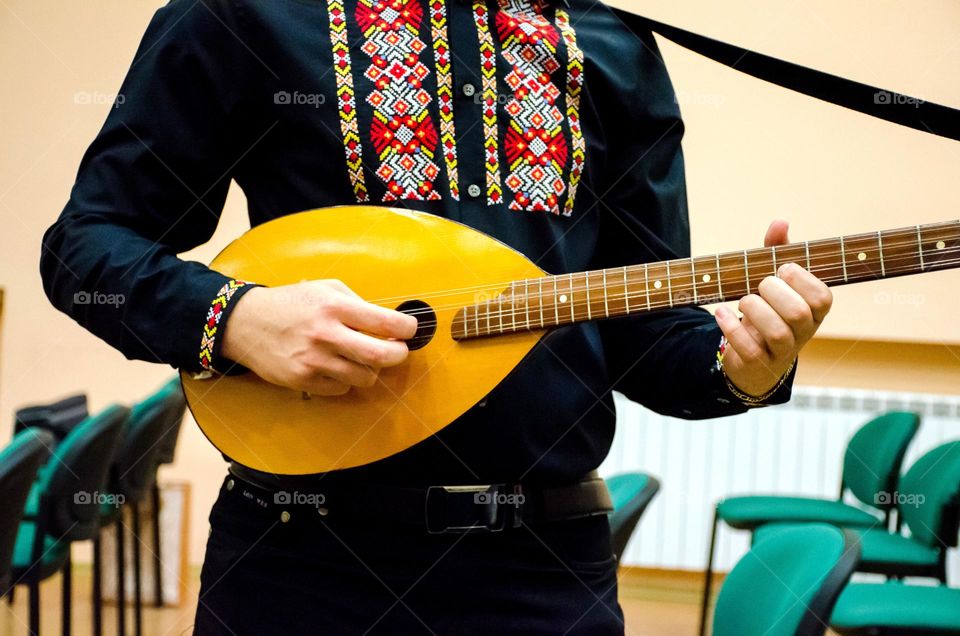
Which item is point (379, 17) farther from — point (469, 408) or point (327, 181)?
point (469, 408)

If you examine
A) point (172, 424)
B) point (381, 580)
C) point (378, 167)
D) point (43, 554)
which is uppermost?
point (378, 167)

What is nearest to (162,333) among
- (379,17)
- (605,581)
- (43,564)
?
(379,17)

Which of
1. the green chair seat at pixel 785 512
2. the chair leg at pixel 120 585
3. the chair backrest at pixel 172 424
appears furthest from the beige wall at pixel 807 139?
the chair leg at pixel 120 585

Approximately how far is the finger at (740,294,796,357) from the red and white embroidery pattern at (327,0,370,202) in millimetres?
439

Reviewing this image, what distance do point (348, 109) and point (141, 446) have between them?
250 centimetres

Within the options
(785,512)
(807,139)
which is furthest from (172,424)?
(807,139)

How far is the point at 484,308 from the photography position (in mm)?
1065

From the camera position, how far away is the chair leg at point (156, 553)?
3.81 metres

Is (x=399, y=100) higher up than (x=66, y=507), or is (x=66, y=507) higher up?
(x=399, y=100)

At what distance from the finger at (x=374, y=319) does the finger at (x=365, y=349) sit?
1 cm

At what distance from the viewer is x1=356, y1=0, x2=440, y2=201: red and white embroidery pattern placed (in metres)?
1.09

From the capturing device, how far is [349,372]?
3.10 ft

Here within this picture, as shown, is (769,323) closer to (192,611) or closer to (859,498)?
(859,498)

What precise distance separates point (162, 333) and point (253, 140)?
26cm
